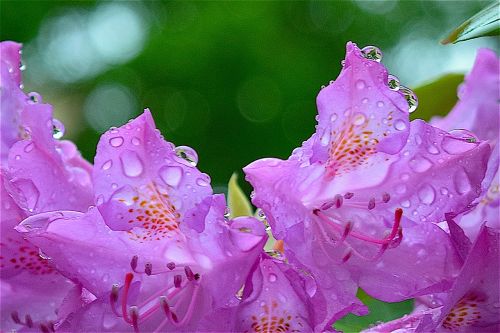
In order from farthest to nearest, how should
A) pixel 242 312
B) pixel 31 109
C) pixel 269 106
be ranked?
pixel 269 106, pixel 31 109, pixel 242 312

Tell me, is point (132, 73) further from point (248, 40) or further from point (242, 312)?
point (242, 312)

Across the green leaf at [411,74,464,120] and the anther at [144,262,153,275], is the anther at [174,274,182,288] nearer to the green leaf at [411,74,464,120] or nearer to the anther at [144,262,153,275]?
the anther at [144,262,153,275]

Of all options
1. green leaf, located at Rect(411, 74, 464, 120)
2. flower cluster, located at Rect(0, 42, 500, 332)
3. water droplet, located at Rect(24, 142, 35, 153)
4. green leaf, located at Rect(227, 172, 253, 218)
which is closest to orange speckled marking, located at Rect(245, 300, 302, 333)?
flower cluster, located at Rect(0, 42, 500, 332)

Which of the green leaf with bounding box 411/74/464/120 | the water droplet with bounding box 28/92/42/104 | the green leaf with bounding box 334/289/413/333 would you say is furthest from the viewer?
the green leaf with bounding box 411/74/464/120

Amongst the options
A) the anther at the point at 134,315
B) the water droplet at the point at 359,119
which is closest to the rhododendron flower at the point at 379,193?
the water droplet at the point at 359,119

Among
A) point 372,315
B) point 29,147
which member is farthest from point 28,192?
point 372,315

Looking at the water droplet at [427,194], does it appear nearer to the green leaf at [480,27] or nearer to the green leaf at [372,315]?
the green leaf at [480,27]

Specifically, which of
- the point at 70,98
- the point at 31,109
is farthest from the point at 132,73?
the point at 31,109

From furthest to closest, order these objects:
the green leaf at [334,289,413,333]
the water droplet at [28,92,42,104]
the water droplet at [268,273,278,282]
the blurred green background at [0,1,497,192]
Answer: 1. the blurred green background at [0,1,497,192]
2. the green leaf at [334,289,413,333]
3. the water droplet at [28,92,42,104]
4. the water droplet at [268,273,278,282]
